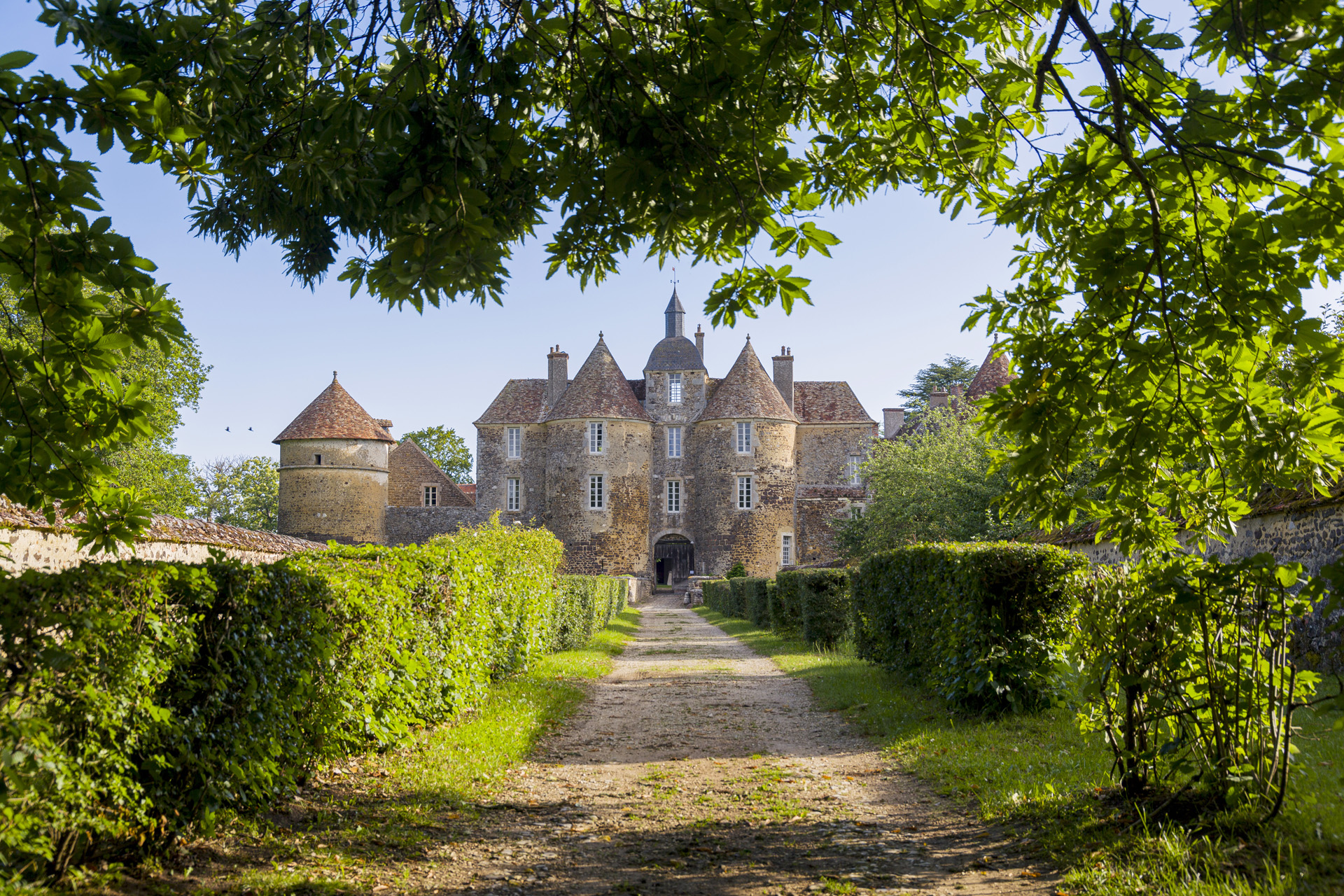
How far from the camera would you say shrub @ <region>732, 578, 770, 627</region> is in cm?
2294

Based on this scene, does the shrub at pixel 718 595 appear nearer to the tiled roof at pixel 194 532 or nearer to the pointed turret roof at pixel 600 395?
the pointed turret roof at pixel 600 395

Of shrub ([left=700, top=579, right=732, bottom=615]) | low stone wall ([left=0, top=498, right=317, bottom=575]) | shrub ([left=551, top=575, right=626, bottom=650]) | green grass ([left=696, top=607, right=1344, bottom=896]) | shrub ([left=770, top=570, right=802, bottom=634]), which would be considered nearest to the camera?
green grass ([left=696, top=607, right=1344, bottom=896])

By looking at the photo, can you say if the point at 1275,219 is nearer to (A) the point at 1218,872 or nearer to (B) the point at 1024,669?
(A) the point at 1218,872

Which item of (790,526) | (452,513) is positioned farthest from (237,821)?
(452,513)

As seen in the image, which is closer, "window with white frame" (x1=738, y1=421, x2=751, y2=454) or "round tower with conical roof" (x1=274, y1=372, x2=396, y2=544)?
"window with white frame" (x1=738, y1=421, x2=751, y2=454)

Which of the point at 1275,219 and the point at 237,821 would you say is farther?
the point at 237,821

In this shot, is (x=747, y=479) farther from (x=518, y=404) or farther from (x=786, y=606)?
(x=786, y=606)

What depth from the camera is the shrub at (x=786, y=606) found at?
1950 centimetres

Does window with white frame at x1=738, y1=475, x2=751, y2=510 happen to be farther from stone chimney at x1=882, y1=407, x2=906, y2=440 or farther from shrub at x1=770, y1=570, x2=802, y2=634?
shrub at x1=770, y1=570, x2=802, y2=634

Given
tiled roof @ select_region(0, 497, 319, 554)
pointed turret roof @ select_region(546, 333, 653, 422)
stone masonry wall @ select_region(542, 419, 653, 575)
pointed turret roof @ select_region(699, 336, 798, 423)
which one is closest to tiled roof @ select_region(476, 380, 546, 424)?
pointed turret roof @ select_region(546, 333, 653, 422)

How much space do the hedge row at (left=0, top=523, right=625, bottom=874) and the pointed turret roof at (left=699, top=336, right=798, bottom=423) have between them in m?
37.9

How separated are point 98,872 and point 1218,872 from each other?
502cm

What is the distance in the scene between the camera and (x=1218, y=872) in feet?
12.9

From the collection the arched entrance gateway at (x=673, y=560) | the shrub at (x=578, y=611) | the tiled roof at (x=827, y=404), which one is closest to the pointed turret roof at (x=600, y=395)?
the arched entrance gateway at (x=673, y=560)
